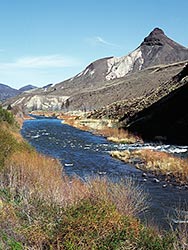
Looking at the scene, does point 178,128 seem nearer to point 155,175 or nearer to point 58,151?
point 58,151

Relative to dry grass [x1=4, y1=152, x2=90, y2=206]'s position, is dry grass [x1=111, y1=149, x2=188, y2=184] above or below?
below

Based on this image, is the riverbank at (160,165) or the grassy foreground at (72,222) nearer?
the grassy foreground at (72,222)

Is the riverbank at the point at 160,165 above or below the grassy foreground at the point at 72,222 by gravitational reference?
below

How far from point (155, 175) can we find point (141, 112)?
166ft

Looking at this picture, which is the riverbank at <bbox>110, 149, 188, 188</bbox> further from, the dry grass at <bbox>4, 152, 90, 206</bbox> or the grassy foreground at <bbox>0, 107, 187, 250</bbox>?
the grassy foreground at <bbox>0, 107, 187, 250</bbox>

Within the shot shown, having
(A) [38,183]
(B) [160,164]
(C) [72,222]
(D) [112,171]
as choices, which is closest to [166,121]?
(B) [160,164]

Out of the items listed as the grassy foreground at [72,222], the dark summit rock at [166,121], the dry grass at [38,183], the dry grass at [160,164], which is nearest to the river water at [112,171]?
the dry grass at [160,164]

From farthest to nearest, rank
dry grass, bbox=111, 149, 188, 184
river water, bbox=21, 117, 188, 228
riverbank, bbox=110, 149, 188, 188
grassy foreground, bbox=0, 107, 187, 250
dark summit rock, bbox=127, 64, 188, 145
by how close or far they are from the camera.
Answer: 1. dark summit rock, bbox=127, 64, 188, 145
2. dry grass, bbox=111, 149, 188, 184
3. riverbank, bbox=110, 149, 188, 188
4. river water, bbox=21, 117, 188, 228
5. grassy foreground, bbox=0, 107, 187, 250

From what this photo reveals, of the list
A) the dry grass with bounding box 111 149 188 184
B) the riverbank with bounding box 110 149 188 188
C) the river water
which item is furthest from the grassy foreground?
the dry grass with bounding box 111 149 188 184

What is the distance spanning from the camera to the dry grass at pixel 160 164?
2897cm

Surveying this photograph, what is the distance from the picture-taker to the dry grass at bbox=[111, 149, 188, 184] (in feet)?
95.0

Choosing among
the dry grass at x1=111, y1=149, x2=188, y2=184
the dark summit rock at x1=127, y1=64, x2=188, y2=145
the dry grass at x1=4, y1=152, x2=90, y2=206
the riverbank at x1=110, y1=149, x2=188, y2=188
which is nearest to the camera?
the dry grass at x1=4, y1=152, x2=90, y2=206

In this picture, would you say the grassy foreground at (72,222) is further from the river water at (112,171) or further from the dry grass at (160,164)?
the dry grass at (160,164)

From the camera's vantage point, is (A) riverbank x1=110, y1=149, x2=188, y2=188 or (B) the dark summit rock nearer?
(A) riverbank x1=110, y1=149, x2=188, y2=188
